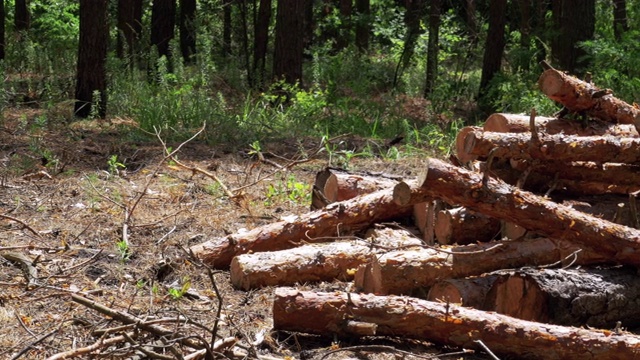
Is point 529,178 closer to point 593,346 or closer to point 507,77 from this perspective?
point 593,346

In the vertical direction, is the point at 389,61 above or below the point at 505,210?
below

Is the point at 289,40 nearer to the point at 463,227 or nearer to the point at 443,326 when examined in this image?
the point at 463,227

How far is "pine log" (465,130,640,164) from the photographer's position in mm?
6301

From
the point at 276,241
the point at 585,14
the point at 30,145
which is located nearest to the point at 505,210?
the point at 276,241

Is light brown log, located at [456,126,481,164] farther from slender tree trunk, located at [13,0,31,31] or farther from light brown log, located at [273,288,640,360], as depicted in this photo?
slender tree trunk, located at [13,0,31,31]

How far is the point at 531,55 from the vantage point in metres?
15.6

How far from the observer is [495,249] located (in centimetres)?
589

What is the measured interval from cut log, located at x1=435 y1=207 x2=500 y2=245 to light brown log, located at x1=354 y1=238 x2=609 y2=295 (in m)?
0.33

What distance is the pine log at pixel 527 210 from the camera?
18.4 feet

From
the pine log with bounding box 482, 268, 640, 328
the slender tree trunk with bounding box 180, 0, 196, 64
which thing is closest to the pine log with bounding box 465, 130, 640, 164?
the pine log with bounding box 482, 268, 640, 328

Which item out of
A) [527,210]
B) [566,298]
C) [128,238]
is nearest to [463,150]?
[527,210]

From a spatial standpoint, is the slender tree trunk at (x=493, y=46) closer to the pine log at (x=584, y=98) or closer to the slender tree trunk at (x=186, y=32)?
the slender tree trunk at (x=186, y=32)

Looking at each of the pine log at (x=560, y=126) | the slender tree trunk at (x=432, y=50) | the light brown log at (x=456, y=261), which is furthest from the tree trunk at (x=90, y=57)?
the light brown log at (x=456, y=261)

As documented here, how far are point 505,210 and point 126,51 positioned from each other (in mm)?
9915
